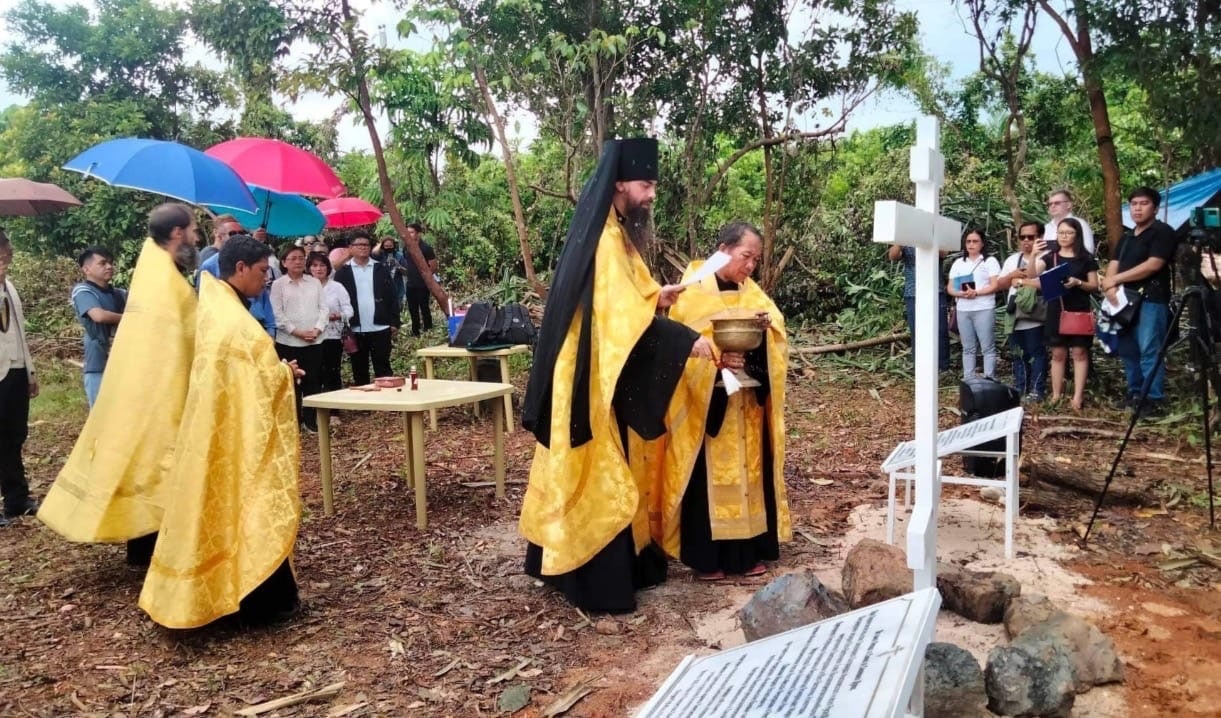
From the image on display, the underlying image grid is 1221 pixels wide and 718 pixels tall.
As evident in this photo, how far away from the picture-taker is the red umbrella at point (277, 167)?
24.0ft

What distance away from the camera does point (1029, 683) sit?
290cm

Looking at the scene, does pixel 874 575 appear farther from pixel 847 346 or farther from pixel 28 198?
pixel 28 198

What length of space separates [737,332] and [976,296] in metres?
5.15

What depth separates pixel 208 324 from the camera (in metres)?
3.80

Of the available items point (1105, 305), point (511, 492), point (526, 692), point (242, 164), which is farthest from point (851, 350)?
point (526, 692)

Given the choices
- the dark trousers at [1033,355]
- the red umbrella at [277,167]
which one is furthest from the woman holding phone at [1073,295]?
the red umbrella at [277,167]

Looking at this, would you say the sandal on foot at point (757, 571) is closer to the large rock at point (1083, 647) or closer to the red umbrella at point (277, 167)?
the large rock at point (1083, 647)

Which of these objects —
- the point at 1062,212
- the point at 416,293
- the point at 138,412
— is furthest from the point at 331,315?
the point at 1062,212

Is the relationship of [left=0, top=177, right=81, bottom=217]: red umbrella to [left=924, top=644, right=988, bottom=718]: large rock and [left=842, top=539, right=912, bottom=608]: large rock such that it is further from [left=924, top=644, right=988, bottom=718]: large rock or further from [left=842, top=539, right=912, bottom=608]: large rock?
[left=924, top=644, right=988, bottom=718]: large rock

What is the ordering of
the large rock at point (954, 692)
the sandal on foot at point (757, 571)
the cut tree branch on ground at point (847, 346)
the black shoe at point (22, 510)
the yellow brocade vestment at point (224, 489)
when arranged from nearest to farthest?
the large rock at point (954, 692) < the yellow brocade vestment at point (224, 489) < the sandal on foot at point (757, 571) < the black shoe at point (22, 510) < the cut tree branch on ground at point (847, 346)

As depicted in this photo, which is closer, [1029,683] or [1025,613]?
[1029,683]

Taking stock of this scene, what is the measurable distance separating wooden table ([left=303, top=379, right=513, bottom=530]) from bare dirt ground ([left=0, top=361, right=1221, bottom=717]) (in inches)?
7.6

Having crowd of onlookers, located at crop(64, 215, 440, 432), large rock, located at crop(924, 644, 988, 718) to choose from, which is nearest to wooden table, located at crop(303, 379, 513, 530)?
crowd of onlookers, located at crop(64, 215, 440, 432)

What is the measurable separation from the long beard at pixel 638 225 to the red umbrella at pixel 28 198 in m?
8.03
